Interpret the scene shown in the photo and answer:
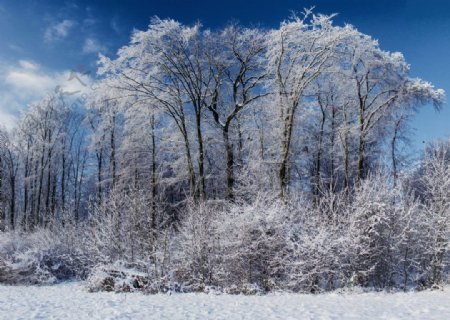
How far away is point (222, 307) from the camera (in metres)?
9.84

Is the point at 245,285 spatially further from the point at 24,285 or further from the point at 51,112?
the point at 51,112

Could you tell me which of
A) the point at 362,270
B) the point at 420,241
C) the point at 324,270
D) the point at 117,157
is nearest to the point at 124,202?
the point at 324,270

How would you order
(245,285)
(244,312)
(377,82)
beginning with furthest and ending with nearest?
(377,82) → (245,285) → (244,312)

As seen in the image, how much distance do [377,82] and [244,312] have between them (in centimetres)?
1649

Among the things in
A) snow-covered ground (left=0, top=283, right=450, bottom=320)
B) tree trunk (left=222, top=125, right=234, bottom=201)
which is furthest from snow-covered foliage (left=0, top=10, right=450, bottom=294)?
snow-covered ground (left=0, top=283, right=450, bottom=320)

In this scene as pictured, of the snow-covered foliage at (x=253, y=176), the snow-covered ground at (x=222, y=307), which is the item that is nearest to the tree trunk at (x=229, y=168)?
the snow-covered foliage at (x=253, y=176)

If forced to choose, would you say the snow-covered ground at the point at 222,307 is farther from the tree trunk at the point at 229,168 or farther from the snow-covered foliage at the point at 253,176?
the tree trunk at the point at 229,168

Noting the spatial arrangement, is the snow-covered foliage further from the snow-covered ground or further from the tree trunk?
the snow-covered ground

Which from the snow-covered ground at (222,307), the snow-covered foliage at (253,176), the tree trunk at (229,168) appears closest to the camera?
the snow-covered ground at (222,307)

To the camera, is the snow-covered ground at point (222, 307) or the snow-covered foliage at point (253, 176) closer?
the snow-covered ground at point (222, 307)

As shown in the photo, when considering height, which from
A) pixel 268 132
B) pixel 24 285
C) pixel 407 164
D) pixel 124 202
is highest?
pixel 268 132

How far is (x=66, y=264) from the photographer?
58.5 feet

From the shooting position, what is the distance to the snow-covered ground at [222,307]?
340 inches

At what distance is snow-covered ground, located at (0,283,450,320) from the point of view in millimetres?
8648
